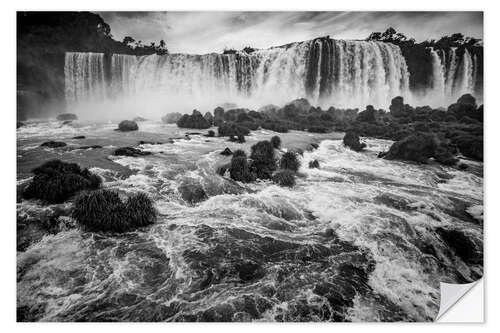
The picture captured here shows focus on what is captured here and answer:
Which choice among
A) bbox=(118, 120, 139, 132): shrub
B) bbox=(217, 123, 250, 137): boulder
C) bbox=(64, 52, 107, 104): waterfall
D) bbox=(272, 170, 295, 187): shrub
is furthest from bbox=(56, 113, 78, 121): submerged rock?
bbox=(272, 170, 295, 187): shrub

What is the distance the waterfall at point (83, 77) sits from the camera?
11773 mm

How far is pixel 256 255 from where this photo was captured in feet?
10.8

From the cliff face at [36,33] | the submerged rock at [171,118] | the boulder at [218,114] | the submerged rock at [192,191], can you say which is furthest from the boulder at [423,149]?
the submerged rock at [171,118]

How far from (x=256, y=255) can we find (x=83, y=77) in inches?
561

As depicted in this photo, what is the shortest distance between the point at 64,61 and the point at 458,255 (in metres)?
A: 16.3

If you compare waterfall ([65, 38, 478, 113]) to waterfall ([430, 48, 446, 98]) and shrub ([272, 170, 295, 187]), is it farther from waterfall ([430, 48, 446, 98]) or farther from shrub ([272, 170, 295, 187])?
shrub ([272, 170, 295, 187])

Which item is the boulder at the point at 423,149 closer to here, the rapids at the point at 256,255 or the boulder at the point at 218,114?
the rapids at the point at 256,255

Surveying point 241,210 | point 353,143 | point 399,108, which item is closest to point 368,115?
point 399,108

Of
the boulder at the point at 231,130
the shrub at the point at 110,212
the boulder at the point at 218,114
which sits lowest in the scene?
the shrub at the point at 110,212

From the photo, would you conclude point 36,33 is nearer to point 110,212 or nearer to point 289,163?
point 110,212

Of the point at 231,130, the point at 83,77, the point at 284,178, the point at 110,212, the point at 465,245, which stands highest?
the point at 83,77

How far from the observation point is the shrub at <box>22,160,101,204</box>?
401cm

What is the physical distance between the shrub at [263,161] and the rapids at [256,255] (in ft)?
1.07
